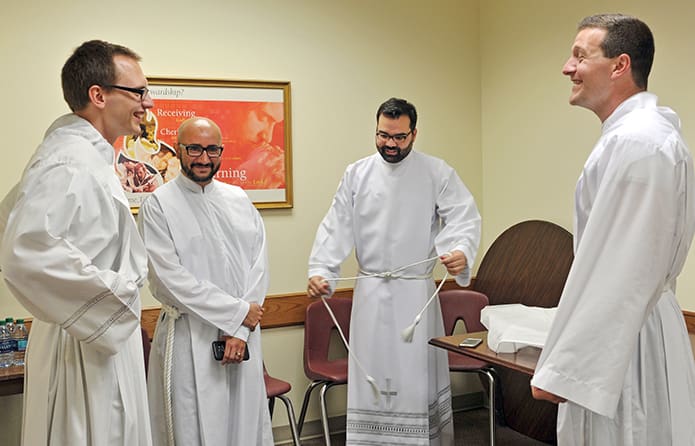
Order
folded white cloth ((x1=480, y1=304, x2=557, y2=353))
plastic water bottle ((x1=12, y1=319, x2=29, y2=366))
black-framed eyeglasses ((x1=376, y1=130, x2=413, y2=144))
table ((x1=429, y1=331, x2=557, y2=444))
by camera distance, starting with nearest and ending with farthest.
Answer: folded white cloth ((x1=480, y1=304, x2=557, y2=353)) → plastic water bottle ((x1=12, y1=319, x2=29, y2=366)) → black-framed eyeglasses ((x1=376, y1=130, x2=413, y2=144)) → table ((x1=429, y1=331, x2=557, y2=444))

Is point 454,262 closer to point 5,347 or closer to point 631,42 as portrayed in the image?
point 631,42

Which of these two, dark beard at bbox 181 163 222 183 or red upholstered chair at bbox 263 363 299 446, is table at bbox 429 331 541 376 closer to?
red upholstered chair at bbox 263 363 299 446

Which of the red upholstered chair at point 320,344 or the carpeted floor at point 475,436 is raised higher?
the red upholstered chair at point 320,344

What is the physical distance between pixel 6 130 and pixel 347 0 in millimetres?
2064

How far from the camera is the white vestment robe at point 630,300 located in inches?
75.0

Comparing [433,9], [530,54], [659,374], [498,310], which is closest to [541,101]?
[530,54]

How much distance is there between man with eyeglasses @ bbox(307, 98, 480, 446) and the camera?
3.52m

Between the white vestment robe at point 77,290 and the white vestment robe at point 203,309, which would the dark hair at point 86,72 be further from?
the white vestment robe at point 203,309

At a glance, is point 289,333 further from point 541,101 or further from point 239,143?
point 541,101

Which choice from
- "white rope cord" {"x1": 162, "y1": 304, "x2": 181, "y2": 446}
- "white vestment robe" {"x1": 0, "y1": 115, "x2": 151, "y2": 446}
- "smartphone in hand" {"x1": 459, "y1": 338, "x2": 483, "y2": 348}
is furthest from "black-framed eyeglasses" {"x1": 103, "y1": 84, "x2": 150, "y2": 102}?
"smartphone in hand" {"x1": 459, "y1": 338, "x2": 483, "y2": 348}

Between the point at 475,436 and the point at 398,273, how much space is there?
1383mm

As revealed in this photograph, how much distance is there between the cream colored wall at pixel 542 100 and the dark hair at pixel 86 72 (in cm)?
267

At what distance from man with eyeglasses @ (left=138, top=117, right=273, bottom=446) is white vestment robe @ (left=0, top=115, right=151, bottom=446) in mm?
662

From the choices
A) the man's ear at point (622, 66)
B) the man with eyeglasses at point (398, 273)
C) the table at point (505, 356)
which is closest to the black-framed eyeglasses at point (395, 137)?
the man with eyeglasses at point (398, 273)
